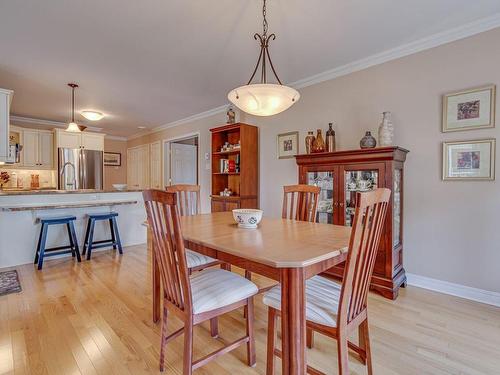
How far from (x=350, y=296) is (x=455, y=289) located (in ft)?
6.38

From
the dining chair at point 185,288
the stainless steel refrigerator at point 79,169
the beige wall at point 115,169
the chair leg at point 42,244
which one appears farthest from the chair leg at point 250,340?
the beige wall at point 115,169

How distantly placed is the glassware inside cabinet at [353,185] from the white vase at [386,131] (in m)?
0.34

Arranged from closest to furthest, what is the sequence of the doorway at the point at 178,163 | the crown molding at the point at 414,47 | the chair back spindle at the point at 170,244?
the chair back spindle at the point at 170,244 < the crown molding at the point at 414,47 < the doorway at the point at 178,163

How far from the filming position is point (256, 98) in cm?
179

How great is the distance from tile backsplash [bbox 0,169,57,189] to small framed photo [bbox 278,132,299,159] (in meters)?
4.89

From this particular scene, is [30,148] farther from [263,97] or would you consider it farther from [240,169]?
[263,97]

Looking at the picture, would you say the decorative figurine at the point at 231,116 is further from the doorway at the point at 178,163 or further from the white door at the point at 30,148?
the white door at the point at 30,148

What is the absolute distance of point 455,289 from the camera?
2.41 metres

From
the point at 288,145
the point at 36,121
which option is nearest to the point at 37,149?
the point at 36,121

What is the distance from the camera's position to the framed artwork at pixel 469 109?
7.31ft

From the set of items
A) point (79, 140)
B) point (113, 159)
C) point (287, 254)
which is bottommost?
point (287, 254)

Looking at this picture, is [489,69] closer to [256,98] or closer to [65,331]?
[256,98]

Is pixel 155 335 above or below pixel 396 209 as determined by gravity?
below

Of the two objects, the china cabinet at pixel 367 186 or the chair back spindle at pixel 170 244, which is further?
the china cabinet at pixel 367 186
